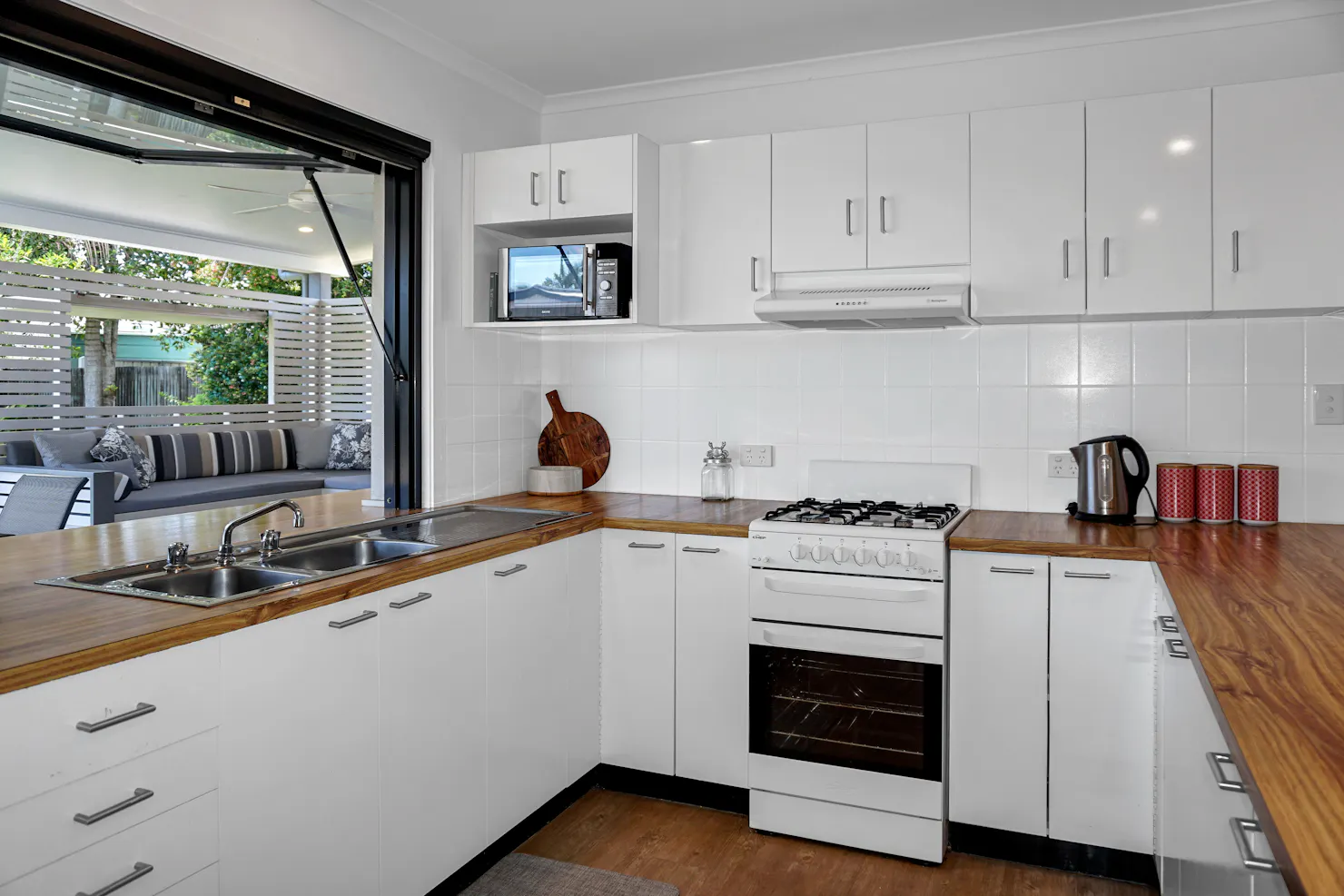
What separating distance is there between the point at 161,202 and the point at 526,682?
9.91ft

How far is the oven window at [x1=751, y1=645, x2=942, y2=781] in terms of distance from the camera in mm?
2508

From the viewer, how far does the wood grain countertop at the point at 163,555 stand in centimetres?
139

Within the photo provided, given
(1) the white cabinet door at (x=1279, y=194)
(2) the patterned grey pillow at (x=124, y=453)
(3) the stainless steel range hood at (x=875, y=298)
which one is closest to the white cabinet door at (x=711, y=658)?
(3) the stainless steel range hood at (x=875, y=298)

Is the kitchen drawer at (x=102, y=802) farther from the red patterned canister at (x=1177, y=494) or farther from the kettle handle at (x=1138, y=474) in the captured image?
the red patterned canister at (x=1177, y=494)

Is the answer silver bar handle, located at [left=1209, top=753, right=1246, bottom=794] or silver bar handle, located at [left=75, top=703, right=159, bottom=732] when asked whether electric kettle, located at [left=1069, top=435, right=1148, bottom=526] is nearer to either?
silver bar handle, located at [left=1209, top=753, right=1246, bottom=794]

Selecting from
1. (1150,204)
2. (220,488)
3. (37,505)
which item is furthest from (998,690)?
(220,488)

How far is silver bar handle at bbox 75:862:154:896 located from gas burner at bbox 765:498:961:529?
5.93 feet

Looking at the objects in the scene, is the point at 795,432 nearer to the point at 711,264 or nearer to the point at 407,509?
the point at 711,264

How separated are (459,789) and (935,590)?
4.55ft

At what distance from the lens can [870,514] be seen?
9.38ft

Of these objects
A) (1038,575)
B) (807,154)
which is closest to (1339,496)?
(1038,575)

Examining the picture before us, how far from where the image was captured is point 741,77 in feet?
11.0

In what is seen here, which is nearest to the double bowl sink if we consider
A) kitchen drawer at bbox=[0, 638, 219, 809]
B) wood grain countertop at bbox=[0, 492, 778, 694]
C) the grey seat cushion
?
wood grain countertop at bbox=[0, 492, 778, 694]

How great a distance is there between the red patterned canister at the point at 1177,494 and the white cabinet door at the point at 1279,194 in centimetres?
51
